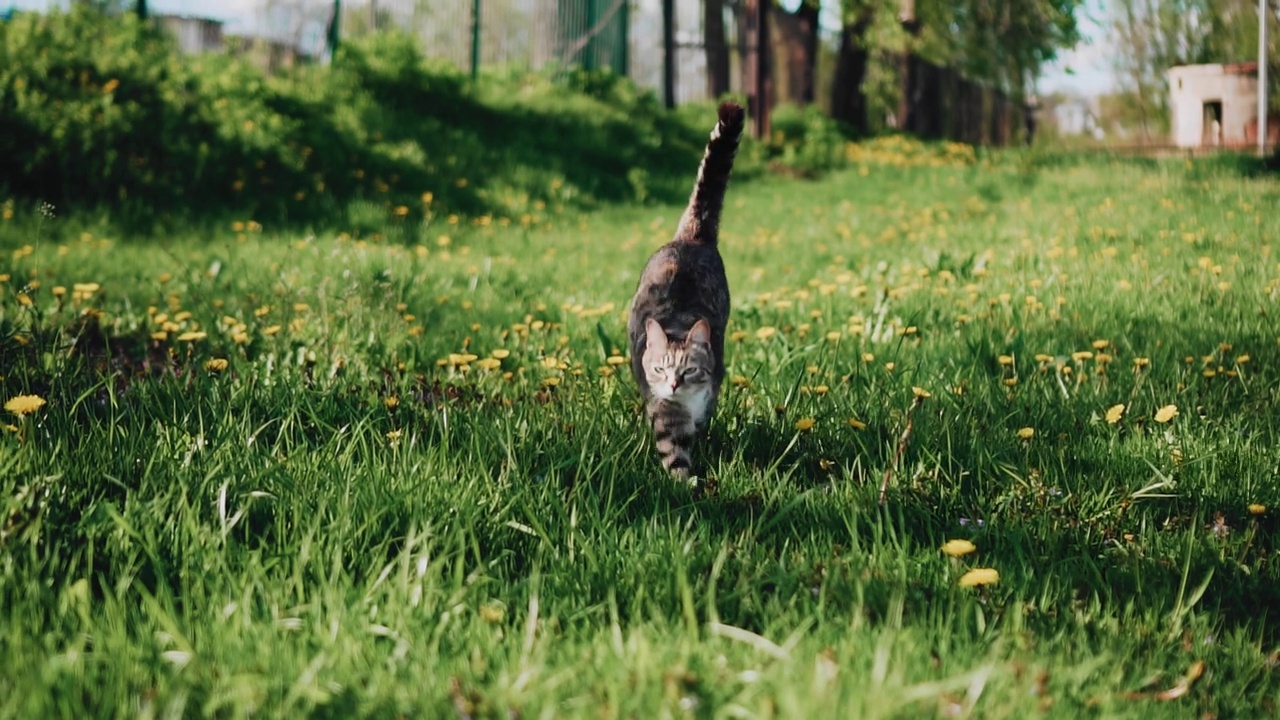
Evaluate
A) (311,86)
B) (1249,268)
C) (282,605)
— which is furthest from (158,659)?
(311,86)

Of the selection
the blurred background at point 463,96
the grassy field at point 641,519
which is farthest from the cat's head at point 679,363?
the blurred background at point 463,96

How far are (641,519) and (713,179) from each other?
5.33 feet

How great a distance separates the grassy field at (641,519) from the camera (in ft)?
5.37

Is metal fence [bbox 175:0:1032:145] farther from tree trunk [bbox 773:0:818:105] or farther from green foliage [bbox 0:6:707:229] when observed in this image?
green foliage [bbox 0:6:707:229]

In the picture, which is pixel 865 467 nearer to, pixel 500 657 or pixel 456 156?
pixel 500 657

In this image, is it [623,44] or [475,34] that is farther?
[623,44]

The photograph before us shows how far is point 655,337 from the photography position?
2998mm

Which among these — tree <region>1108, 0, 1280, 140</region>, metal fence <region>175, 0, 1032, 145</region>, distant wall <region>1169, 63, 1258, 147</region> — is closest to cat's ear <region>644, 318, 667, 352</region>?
metal fence <region>175, 0, 1032, 145</region>

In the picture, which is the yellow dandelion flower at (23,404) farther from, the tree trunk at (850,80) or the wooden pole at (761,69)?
the tree trunk at (850,80)

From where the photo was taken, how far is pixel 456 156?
10.6m

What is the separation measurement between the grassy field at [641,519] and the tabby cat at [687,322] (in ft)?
0.47

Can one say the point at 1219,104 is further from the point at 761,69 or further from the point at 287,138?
the point at 287,138

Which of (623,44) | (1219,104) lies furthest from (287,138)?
(1219,104)

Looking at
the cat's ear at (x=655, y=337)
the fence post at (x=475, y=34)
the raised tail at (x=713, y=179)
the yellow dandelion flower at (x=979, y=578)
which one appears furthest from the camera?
the fence post at (x=475, y=34)
